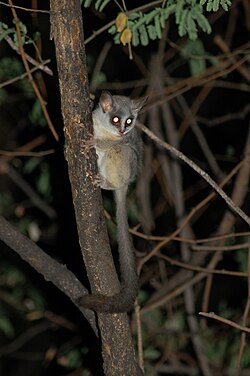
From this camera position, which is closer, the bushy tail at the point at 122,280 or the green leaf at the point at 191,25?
the bushy tail at the point at 122,280

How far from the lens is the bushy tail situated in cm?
275

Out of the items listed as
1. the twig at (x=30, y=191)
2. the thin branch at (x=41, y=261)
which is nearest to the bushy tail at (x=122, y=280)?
the thin branch at (x=41, y=261)

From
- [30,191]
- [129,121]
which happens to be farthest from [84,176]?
[30,191]

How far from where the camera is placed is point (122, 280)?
306cm

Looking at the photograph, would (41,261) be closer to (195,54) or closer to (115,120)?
(115,120)

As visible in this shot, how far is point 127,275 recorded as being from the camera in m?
3.09

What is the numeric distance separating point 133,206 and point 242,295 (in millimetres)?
1634

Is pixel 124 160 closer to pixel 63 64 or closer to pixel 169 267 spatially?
pixel 63 64

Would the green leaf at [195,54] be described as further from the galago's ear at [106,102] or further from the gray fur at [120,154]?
the galago's ear at [106,102]

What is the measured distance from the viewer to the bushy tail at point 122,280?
2748mm

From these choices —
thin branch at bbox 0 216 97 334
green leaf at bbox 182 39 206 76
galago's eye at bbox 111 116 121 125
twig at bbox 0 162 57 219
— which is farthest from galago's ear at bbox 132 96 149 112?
twig at bbox 0 162 57 219

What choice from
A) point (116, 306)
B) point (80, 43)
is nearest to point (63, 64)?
point (80, 43)

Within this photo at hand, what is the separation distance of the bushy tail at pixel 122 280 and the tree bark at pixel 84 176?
6cm

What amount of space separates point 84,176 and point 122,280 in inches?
27.4
